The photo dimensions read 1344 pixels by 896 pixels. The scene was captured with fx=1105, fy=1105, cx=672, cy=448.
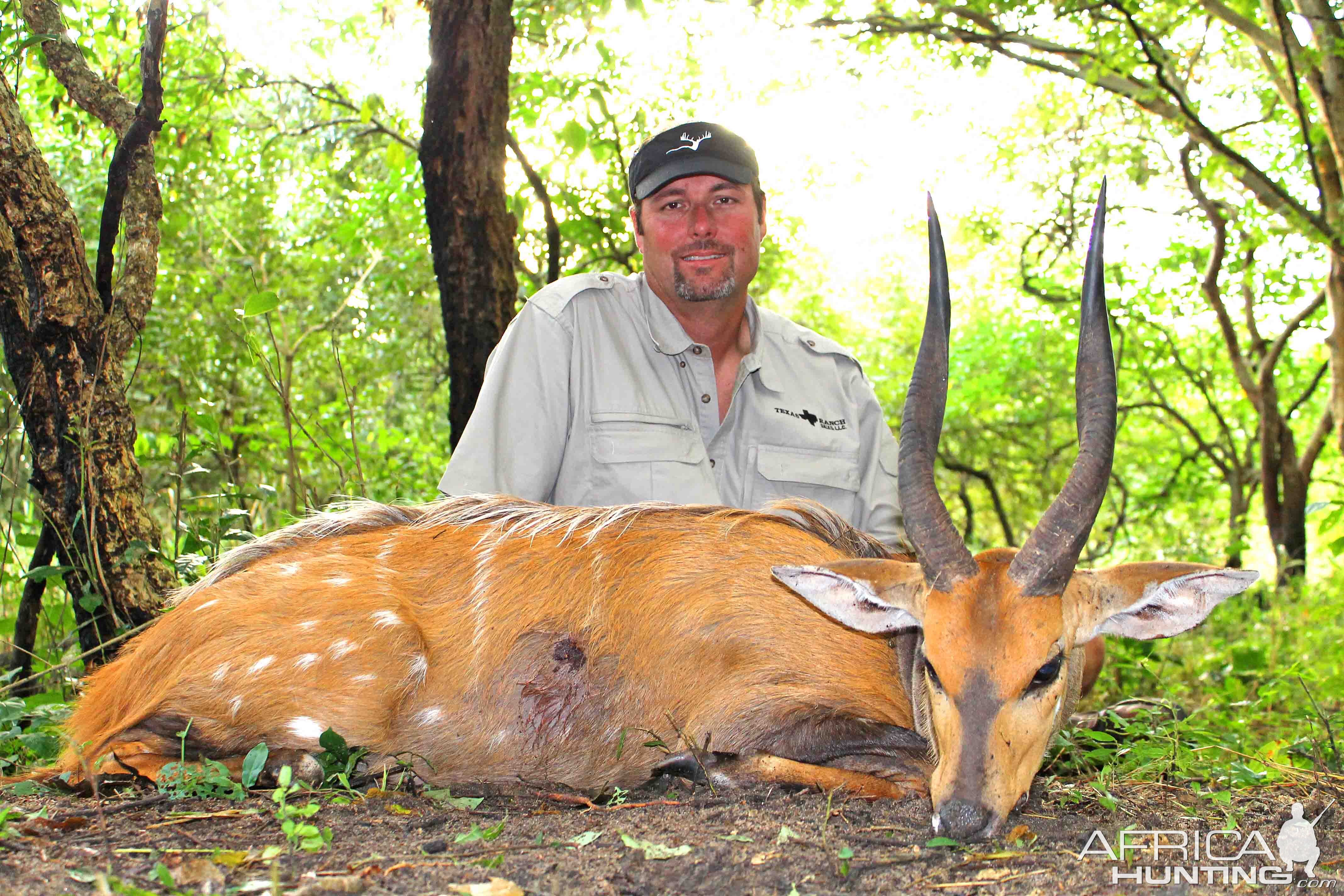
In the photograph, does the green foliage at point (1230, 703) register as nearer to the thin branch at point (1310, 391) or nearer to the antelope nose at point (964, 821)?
the antelope nose at point (964, 821)

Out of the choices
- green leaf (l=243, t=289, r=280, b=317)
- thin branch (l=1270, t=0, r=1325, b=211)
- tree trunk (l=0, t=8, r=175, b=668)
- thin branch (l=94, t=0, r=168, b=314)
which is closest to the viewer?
tree trunk (l=0, t=8, r=175, b=668)

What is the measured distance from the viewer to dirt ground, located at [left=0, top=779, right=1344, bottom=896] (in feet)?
8.30

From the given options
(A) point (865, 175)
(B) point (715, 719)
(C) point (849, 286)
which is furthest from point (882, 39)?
(C) point (849, 286)

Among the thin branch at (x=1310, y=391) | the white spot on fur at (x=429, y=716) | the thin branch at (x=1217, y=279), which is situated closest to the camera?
the white spot on fur at (x=429, y=716)

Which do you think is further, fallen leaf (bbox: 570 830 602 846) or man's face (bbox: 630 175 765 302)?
man's face (bbox: 630 175 765 302)

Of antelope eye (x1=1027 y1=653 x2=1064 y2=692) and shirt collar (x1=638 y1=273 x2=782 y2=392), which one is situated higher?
shirt collar (x1=638 y1=273 x2=782 y2=392)

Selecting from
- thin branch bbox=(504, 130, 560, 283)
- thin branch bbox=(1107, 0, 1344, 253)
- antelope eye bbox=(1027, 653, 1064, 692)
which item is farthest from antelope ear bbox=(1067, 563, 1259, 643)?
thin branch bbox=(1107, 0, 1344, 253)

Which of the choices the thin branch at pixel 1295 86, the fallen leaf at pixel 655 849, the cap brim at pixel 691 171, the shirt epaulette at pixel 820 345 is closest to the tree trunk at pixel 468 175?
the cap brim at pixel 691 171

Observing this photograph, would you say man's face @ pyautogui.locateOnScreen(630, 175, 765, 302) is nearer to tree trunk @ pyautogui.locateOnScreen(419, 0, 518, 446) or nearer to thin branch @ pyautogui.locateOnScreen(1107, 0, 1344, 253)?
tree trunk @ pyautogui.locateOnScreen(419, 0, 518, 446)

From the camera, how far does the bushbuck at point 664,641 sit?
10.8 feet

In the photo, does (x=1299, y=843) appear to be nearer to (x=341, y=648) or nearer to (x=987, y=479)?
(x=341, y=648)

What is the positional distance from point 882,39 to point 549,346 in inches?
249

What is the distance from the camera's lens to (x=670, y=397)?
5074 millimetres

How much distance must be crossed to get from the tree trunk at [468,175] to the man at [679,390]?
2.46 feet
